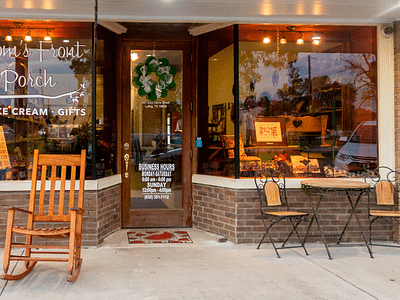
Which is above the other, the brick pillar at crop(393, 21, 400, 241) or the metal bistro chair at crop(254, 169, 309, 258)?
the brick pillar at crop(393, 21, 400, 241)

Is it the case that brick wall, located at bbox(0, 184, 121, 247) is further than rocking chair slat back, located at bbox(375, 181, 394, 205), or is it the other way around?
rocking chair slat back, located at bbox(375, 181, 394, 205)

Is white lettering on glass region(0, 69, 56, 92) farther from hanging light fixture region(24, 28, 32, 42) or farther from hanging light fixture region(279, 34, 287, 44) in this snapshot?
hanging light fixture region(279, 34, 287, 44)

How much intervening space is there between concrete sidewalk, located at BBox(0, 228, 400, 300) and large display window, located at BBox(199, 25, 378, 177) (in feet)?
4.04

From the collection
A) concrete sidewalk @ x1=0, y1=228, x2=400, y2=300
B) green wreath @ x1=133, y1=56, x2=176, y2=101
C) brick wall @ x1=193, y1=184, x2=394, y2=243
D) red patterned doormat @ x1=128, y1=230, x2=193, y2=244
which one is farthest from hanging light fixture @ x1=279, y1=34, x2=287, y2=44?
red patterned doormat @ x1=128, y1=230, x2=193, y2=244

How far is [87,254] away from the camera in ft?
16.9

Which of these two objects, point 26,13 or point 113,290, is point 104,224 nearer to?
point 113,290

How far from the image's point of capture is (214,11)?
536cm

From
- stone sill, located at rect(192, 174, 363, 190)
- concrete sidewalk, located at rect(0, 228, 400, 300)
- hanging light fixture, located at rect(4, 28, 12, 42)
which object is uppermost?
hanging light fixture, located at rect(4, 28, 12, 42)

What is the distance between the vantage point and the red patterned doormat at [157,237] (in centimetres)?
574

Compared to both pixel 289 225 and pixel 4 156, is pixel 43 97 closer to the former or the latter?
pixel 4 156

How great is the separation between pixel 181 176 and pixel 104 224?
1.44 metres

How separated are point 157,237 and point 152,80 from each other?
2.38m

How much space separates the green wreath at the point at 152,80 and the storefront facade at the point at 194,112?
0.05 ft

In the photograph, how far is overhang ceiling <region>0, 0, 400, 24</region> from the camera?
16.5ft
